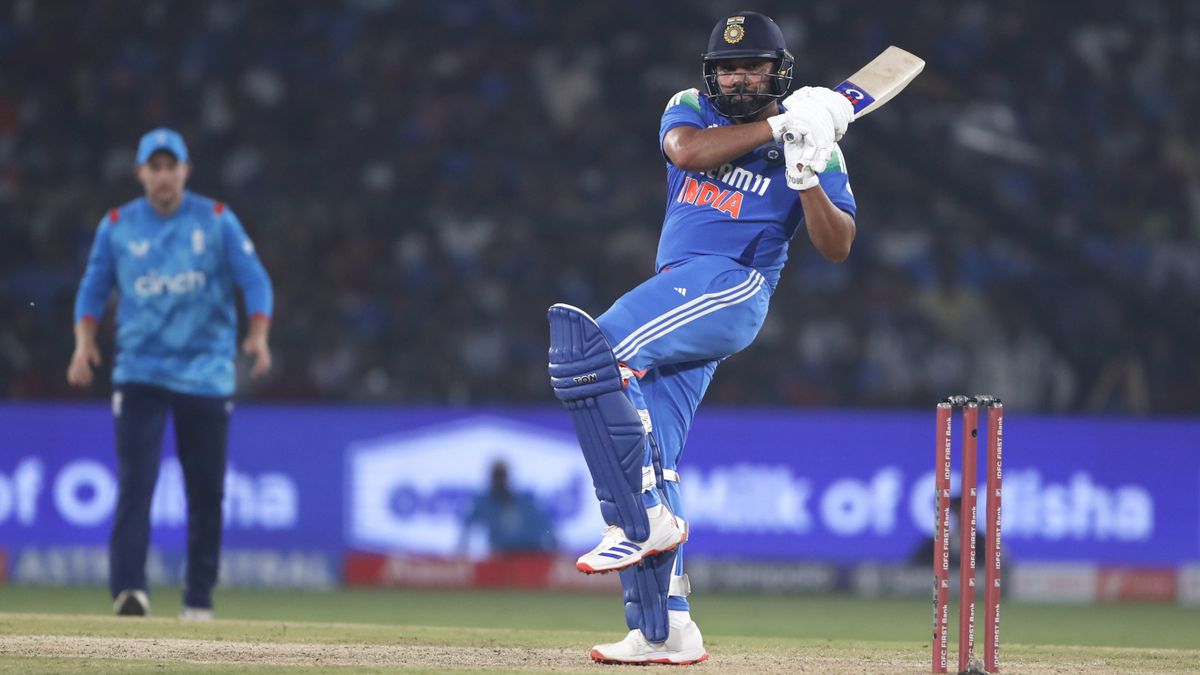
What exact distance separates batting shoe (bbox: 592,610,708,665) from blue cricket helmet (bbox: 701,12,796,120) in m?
1.50

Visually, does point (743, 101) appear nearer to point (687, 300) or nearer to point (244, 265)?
point (687, 300)

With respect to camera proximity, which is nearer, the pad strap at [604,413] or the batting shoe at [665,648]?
the pad strap at [604,413]

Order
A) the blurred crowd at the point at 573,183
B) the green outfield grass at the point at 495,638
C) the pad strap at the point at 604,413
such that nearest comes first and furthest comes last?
the pad strap at the point at 604,413 < the green outfield grass at the point at 495,638 < the blurred crowd at the point at 573,183

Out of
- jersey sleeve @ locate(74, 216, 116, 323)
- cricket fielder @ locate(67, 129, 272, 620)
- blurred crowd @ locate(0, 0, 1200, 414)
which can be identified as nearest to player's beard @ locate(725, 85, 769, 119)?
cricket fielder @ locate(67, 129, 272, 620)

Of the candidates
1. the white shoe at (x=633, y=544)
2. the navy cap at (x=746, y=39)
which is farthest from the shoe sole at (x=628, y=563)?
the navy cap at (x=746, y=39)

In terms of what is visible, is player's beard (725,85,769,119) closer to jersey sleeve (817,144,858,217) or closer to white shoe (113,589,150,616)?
jersey sleeve (817,144,858,217)

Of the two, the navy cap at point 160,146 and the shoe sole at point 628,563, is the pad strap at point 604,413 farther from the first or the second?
the navy cap at point 160,146

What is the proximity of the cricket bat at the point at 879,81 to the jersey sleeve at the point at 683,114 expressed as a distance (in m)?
0.41

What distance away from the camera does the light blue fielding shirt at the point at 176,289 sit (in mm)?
7129

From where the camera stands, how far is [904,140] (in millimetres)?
13062

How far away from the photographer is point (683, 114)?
4953 millimetres

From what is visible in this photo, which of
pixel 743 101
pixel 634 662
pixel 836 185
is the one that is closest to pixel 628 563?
pixel 634 662

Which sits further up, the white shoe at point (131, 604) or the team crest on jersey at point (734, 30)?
the team crest on jersey at point (734, 30)

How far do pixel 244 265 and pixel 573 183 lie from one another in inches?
242
